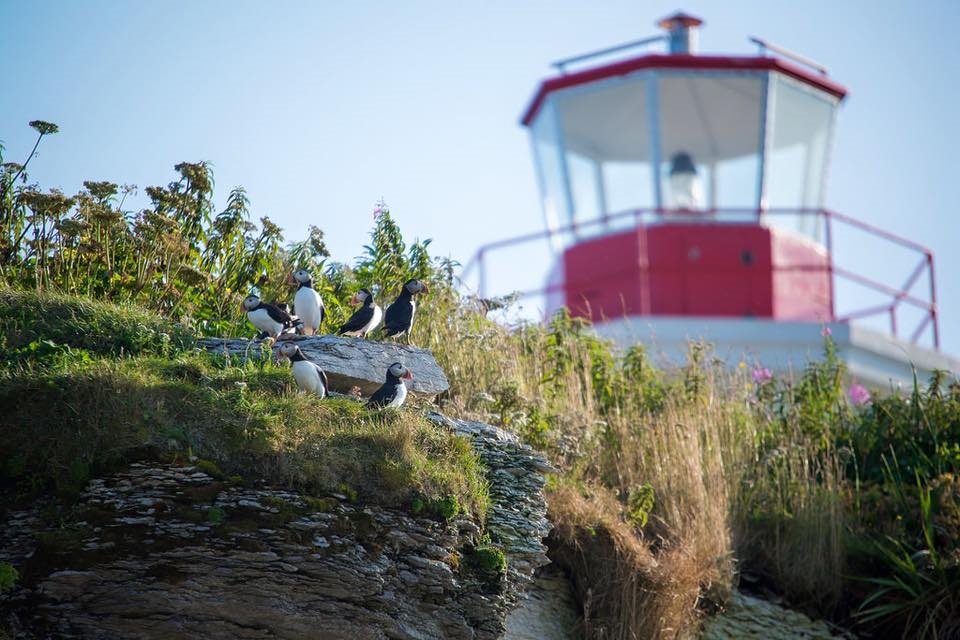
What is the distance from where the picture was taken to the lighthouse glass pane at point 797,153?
21.2 metres

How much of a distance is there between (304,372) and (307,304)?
1.20m

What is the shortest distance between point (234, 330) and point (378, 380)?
6.28 feet

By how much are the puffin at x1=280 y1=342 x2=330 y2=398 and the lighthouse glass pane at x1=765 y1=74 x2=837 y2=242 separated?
13.7 metres

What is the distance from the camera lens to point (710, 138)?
2128 centimetres

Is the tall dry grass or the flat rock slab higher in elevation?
the flat rock slab

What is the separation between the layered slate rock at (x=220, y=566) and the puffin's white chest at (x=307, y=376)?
0.95 metres

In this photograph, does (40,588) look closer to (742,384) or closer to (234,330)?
(234,330)

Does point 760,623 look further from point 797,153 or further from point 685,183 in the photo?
point 797,153

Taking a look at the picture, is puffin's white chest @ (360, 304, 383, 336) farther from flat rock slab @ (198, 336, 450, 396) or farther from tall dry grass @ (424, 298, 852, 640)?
tall dry grass @ (424, 298, 852, 640)

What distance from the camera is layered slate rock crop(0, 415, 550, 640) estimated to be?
285 inches

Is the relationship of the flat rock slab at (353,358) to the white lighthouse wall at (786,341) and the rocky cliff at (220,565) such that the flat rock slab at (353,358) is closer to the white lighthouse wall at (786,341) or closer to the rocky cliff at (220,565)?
the rocky cliff at (220,565)

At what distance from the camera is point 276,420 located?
26.2ft

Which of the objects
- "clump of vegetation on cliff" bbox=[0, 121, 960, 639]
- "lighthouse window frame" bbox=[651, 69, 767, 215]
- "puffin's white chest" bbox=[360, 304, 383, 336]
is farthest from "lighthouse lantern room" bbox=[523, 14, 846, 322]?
"puffin's white chest" bbox=[360, 304, 383, 336]

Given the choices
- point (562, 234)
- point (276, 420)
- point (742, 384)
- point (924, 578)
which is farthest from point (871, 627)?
point (562, 234)
